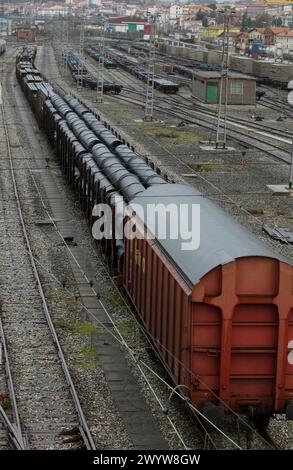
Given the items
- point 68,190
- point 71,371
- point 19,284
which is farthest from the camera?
point 68,190

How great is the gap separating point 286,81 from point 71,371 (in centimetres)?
7295

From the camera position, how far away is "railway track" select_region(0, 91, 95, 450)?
12.3 meters

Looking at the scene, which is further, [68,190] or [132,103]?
[132,103]

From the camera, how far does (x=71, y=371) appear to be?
15.0 m

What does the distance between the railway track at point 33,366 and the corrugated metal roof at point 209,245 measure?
2.87m

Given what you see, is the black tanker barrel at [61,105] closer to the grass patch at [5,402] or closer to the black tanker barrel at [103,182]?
the black tanker barrel at [103,182]

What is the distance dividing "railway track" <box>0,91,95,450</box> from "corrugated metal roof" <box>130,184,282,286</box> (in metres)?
2.87

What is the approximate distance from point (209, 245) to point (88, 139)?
16994 millimetres

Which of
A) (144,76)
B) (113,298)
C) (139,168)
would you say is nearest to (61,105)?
(139,168)

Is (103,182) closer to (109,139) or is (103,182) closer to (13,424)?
(109,139)

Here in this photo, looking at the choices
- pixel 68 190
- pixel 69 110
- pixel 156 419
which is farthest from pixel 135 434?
pixel 69 110

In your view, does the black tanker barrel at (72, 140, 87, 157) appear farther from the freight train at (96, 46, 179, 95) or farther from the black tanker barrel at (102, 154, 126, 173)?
the freight train at (96, 46, 179, 95)

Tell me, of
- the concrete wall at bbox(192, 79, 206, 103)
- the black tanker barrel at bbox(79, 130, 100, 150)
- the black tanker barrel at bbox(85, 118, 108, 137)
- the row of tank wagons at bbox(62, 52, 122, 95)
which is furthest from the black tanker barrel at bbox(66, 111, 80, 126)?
the row of tank wagons at bbox(62, 52, 122, 95)

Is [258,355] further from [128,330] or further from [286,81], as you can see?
[286,81]
